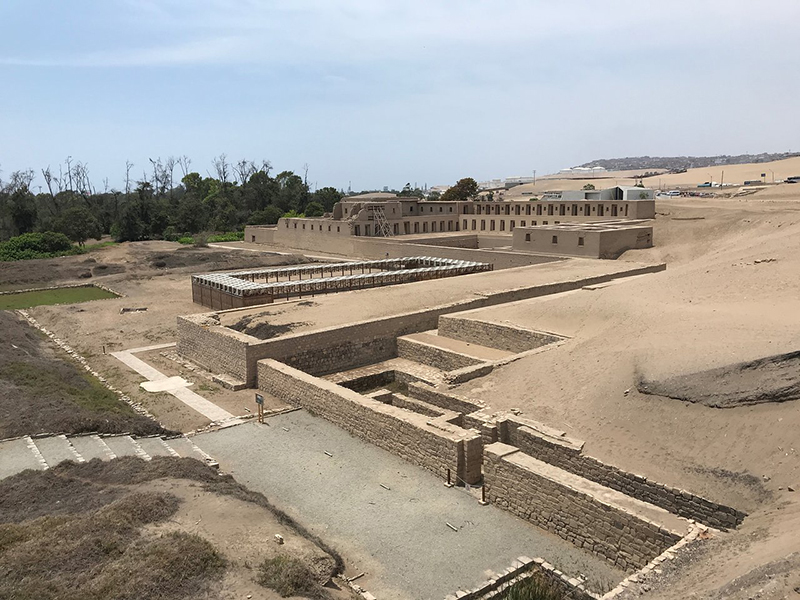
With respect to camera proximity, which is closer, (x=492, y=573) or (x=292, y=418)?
(x=492, y=573)

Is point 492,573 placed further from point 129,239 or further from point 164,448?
point 129,239

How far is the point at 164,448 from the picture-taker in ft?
37.7

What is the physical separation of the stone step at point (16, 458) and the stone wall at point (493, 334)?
35.0ft

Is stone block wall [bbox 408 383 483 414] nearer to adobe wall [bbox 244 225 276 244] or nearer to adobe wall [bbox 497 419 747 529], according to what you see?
adobe wall [bbox 497 419 747 529]

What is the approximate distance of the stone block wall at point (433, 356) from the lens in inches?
615

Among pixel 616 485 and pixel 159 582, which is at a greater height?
pixel 159 582

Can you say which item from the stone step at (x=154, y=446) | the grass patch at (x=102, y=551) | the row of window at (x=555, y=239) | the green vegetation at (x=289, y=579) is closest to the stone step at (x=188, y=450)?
A: the stone step at (x=154, y=446)

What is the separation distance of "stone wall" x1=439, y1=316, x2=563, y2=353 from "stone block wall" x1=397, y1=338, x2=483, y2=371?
3.63 feet

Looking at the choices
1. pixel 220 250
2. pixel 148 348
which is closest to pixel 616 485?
pixel 148 348

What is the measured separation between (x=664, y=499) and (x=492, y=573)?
8.65 feet

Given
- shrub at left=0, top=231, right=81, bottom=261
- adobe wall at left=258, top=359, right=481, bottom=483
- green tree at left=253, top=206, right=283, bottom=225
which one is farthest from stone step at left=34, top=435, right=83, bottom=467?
green tree at left=253, top=206, right=283, bottom=225

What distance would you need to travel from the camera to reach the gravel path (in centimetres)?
831

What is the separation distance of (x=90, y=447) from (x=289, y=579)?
19.9ft

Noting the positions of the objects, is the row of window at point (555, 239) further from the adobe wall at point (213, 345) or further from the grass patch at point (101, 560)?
the grass patch at point (101, 560)
